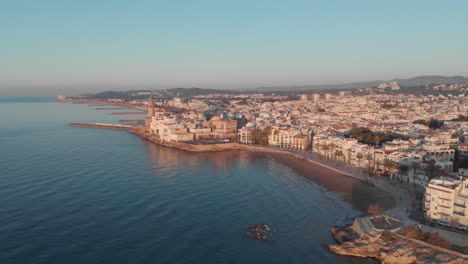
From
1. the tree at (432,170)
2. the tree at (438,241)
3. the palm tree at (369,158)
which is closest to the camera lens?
the tree at (438,241)

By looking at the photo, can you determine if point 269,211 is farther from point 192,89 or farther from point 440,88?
point 192,89

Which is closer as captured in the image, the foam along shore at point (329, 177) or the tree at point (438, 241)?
the tree at point (438, 241)

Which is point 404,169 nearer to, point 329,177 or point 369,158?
point 369,158

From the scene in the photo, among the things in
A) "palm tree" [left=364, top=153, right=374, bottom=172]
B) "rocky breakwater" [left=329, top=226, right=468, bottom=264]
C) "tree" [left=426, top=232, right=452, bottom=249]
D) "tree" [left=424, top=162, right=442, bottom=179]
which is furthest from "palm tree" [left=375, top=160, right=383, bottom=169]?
"tree" [left=426, top=232, right=452, bottom=249]

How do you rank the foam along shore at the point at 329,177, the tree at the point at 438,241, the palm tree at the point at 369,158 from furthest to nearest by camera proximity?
the palm tree at the point at 369,158, the foam along shore at the point at 329,177, the tree at the point at 438,241

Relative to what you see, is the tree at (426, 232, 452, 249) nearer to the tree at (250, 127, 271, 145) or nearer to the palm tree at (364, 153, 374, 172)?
the palm tree at (364, 153, 374, 172)

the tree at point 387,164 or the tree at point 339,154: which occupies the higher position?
the tree at point 387,164

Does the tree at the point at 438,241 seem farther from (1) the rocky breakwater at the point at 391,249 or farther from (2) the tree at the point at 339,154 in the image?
(2) the tree at the point at 339,154

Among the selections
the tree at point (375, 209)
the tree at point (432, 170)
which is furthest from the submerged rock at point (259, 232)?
the tree at point (432, 170)
